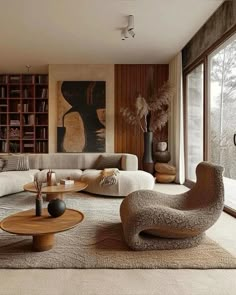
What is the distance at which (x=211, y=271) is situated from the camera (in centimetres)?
193

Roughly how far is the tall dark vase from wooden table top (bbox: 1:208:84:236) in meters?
3.64

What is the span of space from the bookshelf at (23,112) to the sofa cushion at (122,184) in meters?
3.08

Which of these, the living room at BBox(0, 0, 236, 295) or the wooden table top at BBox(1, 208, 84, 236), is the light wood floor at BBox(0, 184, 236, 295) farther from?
the wooden table top at BBox(1, 208, 84, 236)

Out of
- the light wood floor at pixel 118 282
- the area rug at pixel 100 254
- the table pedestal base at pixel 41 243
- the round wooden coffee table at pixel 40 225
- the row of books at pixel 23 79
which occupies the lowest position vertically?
the light wood floor at pixel 118 282

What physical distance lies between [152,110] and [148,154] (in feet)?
3.31

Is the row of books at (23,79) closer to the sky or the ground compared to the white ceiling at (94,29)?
closer to the ground

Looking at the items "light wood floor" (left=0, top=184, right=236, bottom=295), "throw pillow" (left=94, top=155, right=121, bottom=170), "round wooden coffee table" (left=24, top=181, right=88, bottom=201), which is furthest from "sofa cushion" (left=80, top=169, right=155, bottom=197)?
"light wood floor" (left=0, top=184, right=236, bottom=295)

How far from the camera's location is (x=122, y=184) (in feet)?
14.1

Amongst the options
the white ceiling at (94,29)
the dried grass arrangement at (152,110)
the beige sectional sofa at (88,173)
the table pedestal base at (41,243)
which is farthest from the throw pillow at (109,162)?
the table pedestal base at (41,243)

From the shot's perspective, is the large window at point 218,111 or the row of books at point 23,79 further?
the row of books at point 23,79

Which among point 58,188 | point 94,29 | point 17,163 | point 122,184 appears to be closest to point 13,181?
point 17,163

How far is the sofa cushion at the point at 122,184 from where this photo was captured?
4.29 m

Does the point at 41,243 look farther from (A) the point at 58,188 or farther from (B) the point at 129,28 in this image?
(B) the point at 129,28

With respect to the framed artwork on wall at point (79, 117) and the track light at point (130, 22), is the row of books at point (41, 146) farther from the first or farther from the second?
the track light at point (130, 22)
